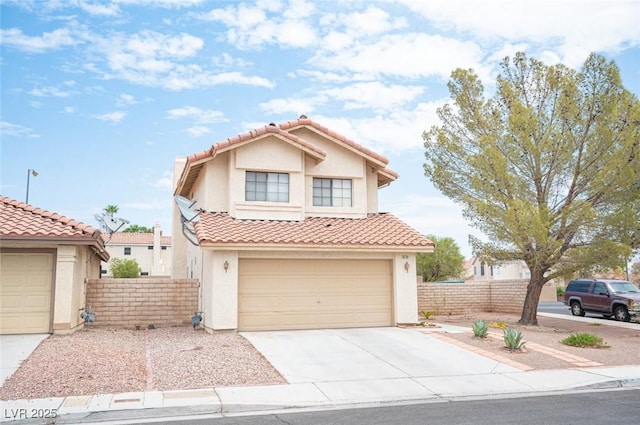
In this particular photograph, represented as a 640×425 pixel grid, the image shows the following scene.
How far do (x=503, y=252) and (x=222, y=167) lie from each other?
10375 mm

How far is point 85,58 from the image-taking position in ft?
60.2

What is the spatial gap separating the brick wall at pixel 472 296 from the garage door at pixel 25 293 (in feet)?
47.9

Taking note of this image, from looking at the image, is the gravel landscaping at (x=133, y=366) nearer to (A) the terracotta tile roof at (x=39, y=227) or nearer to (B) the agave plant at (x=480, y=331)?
(A) the terracotta tile roof at (x=39, y=227)

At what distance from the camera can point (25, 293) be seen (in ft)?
51.4

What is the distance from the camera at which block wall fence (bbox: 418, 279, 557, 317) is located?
80.7 feet

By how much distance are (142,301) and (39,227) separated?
4.21m

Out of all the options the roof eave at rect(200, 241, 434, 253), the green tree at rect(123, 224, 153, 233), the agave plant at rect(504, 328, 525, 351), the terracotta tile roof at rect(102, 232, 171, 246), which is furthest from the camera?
the green tree at rect(123, 224, 153, 233)

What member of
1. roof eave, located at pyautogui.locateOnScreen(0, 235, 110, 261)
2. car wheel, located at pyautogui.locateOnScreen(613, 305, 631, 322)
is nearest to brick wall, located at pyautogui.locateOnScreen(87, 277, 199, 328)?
roof eave, located at pyautogui.locateOnScreen(0, 235, 110, 261)

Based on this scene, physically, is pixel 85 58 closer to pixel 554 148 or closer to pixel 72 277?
pixel 72 277

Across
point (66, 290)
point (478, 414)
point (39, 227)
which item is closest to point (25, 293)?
point (66, 290)

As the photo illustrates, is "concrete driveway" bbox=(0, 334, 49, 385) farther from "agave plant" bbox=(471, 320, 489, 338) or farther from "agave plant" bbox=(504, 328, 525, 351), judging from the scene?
"agave plant" bbox=(471, 320, 489, 338)

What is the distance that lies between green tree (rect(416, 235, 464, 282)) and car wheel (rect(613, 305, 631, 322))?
2055cm

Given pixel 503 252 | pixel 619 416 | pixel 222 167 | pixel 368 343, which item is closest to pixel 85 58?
pixel 222 167

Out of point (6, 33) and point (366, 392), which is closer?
point (366, 392)
